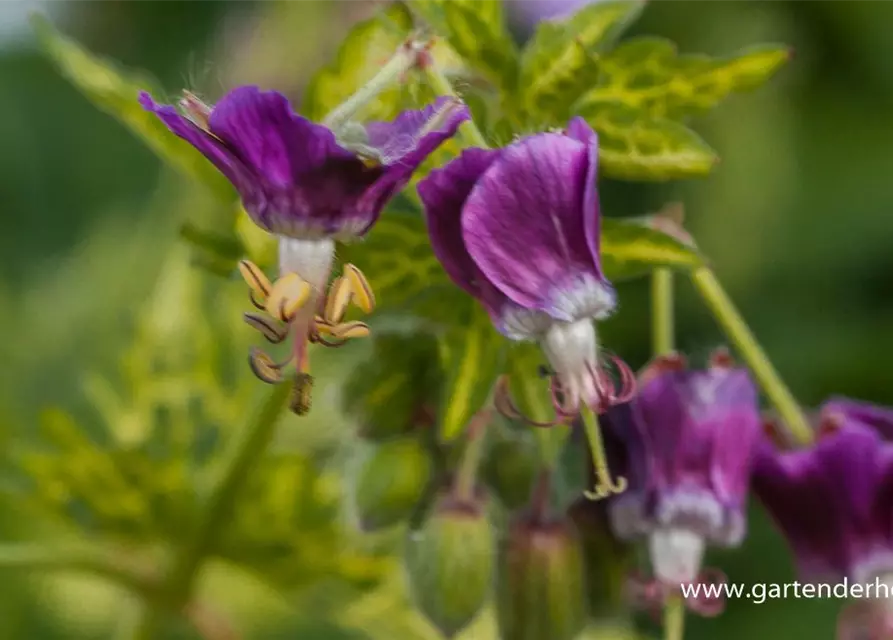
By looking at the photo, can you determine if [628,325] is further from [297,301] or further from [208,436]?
[297,301]

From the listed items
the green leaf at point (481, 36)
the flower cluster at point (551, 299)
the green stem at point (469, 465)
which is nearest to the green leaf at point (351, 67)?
the green leaf at point (481, 36)

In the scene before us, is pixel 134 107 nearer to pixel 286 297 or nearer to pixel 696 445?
pixel 286 297

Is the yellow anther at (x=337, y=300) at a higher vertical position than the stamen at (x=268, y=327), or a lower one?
higher

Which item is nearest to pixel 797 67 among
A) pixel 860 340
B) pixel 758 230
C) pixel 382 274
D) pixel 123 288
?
pixel 758 230

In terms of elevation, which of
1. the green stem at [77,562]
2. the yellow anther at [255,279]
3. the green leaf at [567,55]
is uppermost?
the green leaf at [567,55]

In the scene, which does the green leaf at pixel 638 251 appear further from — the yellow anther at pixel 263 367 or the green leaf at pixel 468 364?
the yellow anther at pixel 263 367
